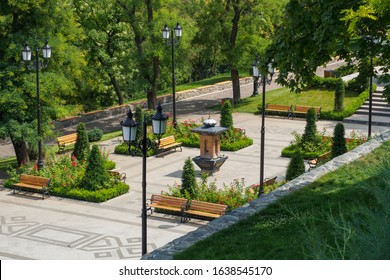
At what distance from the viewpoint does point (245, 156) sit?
89.0 feet

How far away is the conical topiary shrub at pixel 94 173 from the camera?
21938mm

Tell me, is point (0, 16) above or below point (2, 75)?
above

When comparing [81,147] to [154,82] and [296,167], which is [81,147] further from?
[154,82]

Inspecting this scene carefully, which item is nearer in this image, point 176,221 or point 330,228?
point 330,228

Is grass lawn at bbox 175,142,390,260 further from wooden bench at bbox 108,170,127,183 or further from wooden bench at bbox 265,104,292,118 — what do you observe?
wooden bench at bbox 265,104,292,118

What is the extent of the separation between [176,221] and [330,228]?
8568mm

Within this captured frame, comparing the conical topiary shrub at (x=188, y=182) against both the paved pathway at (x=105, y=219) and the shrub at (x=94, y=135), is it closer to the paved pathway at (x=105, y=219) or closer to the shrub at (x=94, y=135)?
the paved pathway at (x=105, y=219)

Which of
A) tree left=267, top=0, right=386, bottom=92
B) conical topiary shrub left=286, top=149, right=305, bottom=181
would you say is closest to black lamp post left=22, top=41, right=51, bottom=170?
conical topiary shrub left=286, top=149, right=305, bottom=181

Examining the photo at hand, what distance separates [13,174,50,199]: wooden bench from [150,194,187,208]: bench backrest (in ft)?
12.9

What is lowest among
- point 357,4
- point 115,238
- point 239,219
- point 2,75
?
point 115,238

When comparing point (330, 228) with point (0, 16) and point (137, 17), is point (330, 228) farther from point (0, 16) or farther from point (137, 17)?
point (137, 17)

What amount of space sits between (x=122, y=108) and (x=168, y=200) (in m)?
17.7

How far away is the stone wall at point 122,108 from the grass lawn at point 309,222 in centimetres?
2045
